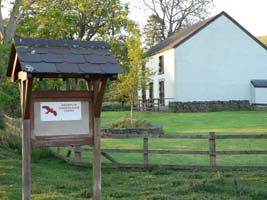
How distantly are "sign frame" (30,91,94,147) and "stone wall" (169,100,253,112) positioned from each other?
3415 centimetres

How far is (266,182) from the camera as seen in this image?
10008 millimetres

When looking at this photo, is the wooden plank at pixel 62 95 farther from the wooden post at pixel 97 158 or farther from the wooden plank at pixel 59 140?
the wooden plank at pixel 59 140

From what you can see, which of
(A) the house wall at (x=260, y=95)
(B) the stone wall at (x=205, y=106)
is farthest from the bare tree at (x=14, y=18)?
(A) the house wall at (x=260, y=95)

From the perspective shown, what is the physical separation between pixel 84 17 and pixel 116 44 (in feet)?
16.9

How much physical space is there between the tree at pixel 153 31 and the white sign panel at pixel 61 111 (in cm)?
5467

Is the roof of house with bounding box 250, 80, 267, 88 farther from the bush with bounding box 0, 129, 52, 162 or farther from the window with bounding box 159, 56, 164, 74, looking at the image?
the bush with bounding box 0, 129, 52, 162

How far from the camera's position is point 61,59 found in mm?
6789

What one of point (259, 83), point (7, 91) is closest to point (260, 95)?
point (259, 83)

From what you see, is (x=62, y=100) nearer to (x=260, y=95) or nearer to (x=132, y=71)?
(x=132, y=71)

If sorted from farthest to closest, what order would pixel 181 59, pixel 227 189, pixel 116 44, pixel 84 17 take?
pixel 181 59
pixel 84 17
pixel 116 44
pixel 227 189

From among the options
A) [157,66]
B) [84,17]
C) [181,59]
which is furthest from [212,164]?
[157,66]

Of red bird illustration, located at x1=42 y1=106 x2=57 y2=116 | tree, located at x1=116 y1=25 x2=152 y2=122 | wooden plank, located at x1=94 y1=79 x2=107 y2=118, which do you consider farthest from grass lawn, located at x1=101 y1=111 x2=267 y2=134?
red bird illustration, located at x1=42 y1=106 x2=57 y2=116

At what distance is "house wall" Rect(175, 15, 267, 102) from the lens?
42.7 meters

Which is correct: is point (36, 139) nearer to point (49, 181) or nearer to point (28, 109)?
point (28, 109)
